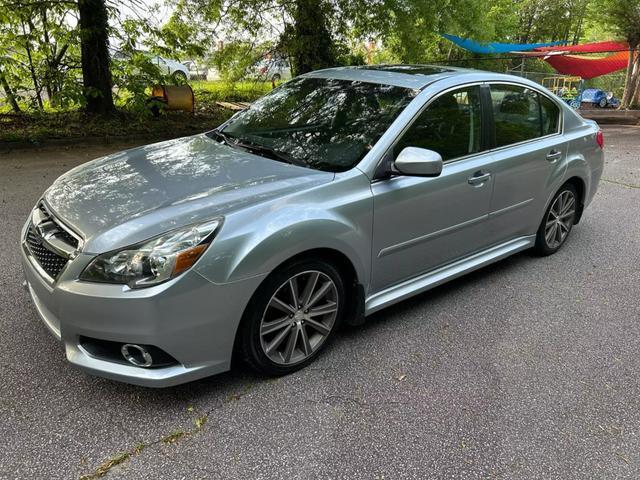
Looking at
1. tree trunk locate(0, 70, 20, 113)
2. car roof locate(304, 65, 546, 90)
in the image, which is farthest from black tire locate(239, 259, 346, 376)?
tree trunk locate(0, 70, 20, 113)

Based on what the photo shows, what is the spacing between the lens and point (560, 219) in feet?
15.1

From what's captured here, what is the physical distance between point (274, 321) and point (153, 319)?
0.67m

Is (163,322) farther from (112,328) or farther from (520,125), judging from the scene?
(520,125)

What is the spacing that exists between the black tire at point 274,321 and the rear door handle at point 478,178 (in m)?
1.21

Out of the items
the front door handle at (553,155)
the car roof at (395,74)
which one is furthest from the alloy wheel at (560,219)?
the car roof at (395,74)

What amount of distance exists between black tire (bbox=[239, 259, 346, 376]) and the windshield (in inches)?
24.1

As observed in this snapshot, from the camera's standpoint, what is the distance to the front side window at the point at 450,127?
10.5 feet

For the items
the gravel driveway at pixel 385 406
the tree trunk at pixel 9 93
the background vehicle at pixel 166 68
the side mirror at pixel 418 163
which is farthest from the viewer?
the background vehicle at pixel 166 68

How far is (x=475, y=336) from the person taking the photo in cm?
→ 331

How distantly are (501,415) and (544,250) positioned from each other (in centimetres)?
239

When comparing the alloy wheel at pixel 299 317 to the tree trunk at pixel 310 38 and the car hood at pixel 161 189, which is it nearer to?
the car hood at pixel 161 189

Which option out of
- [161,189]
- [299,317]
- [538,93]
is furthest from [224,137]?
[538,93]

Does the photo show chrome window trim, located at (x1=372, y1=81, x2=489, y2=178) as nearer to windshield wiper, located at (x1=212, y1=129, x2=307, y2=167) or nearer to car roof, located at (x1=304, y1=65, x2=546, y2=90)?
car roof, located at (x1=304, y1=65, x2=546, y2=90)

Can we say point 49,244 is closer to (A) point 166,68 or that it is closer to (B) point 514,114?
(B) point 514,114
